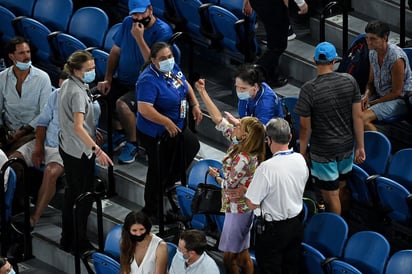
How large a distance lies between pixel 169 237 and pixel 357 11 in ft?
10.1

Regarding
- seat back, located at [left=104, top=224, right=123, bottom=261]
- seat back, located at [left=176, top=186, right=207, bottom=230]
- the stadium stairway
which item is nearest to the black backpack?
the stadium stairway

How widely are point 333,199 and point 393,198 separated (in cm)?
42

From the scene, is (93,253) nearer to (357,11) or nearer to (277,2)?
(277,2)

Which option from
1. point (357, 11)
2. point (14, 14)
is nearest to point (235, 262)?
point (357, 11)

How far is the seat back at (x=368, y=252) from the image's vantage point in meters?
7.83

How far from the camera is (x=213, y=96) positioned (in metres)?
10.4

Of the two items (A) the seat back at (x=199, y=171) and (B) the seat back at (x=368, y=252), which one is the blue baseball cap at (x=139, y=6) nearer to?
(A) the seat back at (x=199, y=171)

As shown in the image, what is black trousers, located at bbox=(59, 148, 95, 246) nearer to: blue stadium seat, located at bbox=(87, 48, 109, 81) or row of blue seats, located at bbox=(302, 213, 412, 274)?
blue stadium seat, located at bbox=(87, 48, 109, 81)

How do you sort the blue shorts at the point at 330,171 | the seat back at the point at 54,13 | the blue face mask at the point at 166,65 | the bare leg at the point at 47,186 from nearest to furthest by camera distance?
the blue shorts at the point at 330,171, the blue face mask at the point at 166,65, the bare leg at the point at 47,186, the seat back at the point at 54,13

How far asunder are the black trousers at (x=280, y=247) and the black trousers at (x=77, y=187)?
1.48 m

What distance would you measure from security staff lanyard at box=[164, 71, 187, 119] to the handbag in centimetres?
78

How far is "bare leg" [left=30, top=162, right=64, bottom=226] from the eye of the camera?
9352 mm

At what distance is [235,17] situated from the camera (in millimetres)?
10023

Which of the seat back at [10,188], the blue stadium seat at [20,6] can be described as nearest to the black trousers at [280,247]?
the seat back at [10,188]
